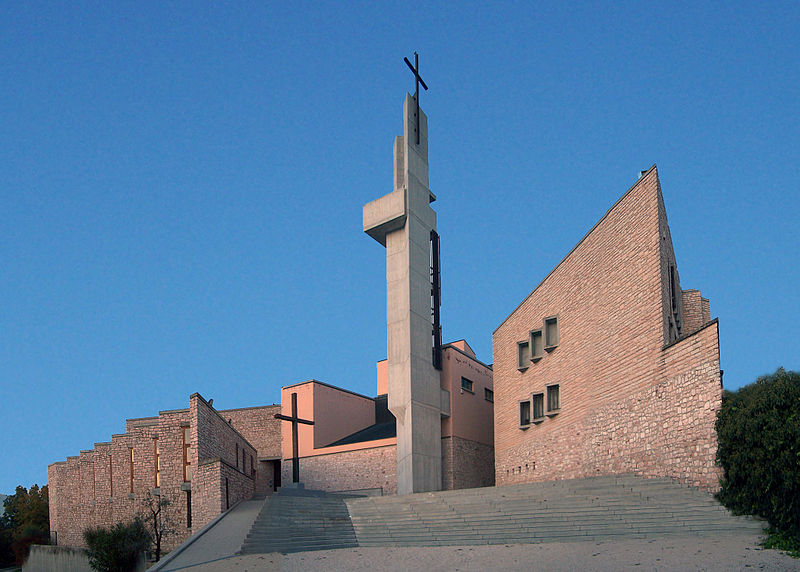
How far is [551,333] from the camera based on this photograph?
930 inches

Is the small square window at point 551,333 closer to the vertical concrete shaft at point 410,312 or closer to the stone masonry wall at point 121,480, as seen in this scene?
the vertical concrete shaft at point 410,312

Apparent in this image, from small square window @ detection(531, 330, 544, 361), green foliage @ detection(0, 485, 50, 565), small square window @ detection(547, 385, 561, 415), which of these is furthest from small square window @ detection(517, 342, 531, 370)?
green foliage @ detection(0, 485, 50, 565)

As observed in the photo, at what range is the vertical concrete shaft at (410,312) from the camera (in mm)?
26516

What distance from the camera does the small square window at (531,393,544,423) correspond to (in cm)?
2381

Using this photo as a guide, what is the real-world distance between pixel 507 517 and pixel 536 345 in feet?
29.7

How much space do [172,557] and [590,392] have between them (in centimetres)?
1115

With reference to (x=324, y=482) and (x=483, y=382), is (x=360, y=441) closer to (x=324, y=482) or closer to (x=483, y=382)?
(x=324, y=482)

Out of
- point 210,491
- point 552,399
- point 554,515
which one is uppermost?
point 552,399

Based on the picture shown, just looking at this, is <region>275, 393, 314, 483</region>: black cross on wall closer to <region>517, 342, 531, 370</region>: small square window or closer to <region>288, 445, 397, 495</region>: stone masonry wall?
<region>288, 445, 397, 495</region>: stone masonry wall

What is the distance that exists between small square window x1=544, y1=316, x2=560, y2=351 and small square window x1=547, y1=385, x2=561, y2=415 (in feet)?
3.96

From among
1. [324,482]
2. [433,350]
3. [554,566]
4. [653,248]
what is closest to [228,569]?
[554,566]

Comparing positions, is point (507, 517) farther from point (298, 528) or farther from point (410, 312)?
point (410, 312)

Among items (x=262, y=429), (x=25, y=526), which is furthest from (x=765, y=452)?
(x=25, y=526)

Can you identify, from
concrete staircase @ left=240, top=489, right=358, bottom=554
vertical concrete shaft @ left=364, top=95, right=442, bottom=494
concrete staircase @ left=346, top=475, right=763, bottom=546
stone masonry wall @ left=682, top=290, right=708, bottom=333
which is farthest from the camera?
vertical concrete shaft @ left=364, top=95, right=442, bottom=494
